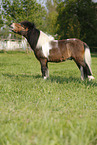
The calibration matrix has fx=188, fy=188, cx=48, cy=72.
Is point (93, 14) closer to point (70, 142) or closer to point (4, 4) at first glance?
point (4, 4)

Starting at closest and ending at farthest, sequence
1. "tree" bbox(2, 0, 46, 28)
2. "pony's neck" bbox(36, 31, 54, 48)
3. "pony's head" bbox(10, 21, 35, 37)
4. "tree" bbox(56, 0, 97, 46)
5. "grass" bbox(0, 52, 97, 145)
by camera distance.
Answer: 1. "grass" bbox(0, 52, 97, 145)
2. "pony's neck" bbox(36, 31, 54, 48)
3. "pony's head" bbox(10, 21, 35, 37)
4. "tree" bbox(2, 0, 46, 28)
5. "tree" bbox(56, 0, 97, 46)

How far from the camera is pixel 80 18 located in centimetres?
3831

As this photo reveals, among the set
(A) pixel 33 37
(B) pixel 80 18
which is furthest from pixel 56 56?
(B) pixel 80 18

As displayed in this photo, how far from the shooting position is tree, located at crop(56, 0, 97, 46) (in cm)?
3731

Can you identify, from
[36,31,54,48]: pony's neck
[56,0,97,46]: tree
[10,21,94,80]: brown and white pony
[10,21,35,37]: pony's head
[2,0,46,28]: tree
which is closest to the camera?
[10,21,94,80]: brown and white pony

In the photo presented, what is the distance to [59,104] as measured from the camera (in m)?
3.77

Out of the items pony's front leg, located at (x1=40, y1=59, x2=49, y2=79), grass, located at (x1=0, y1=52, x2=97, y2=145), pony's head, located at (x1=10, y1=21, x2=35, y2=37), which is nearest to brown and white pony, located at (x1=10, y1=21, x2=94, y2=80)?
pony's front leg, located at (x1=40, y1=59, x2=49, y2=79)

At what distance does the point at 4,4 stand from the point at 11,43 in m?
14.7

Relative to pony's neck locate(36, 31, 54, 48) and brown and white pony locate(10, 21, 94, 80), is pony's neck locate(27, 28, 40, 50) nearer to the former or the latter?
brown and white pony locate(10, 21, 94, 80)

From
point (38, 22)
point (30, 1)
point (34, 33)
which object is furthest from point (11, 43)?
point (34, 33)

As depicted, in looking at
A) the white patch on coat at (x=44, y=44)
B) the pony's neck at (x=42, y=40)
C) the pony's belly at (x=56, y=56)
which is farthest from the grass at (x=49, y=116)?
the pony's neck at (x=42, y=40)

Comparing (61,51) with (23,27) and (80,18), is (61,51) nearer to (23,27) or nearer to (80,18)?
(23,27)

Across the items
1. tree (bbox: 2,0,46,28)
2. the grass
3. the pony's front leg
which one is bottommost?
the grass

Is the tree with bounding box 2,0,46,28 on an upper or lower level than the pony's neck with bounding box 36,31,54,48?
upper
